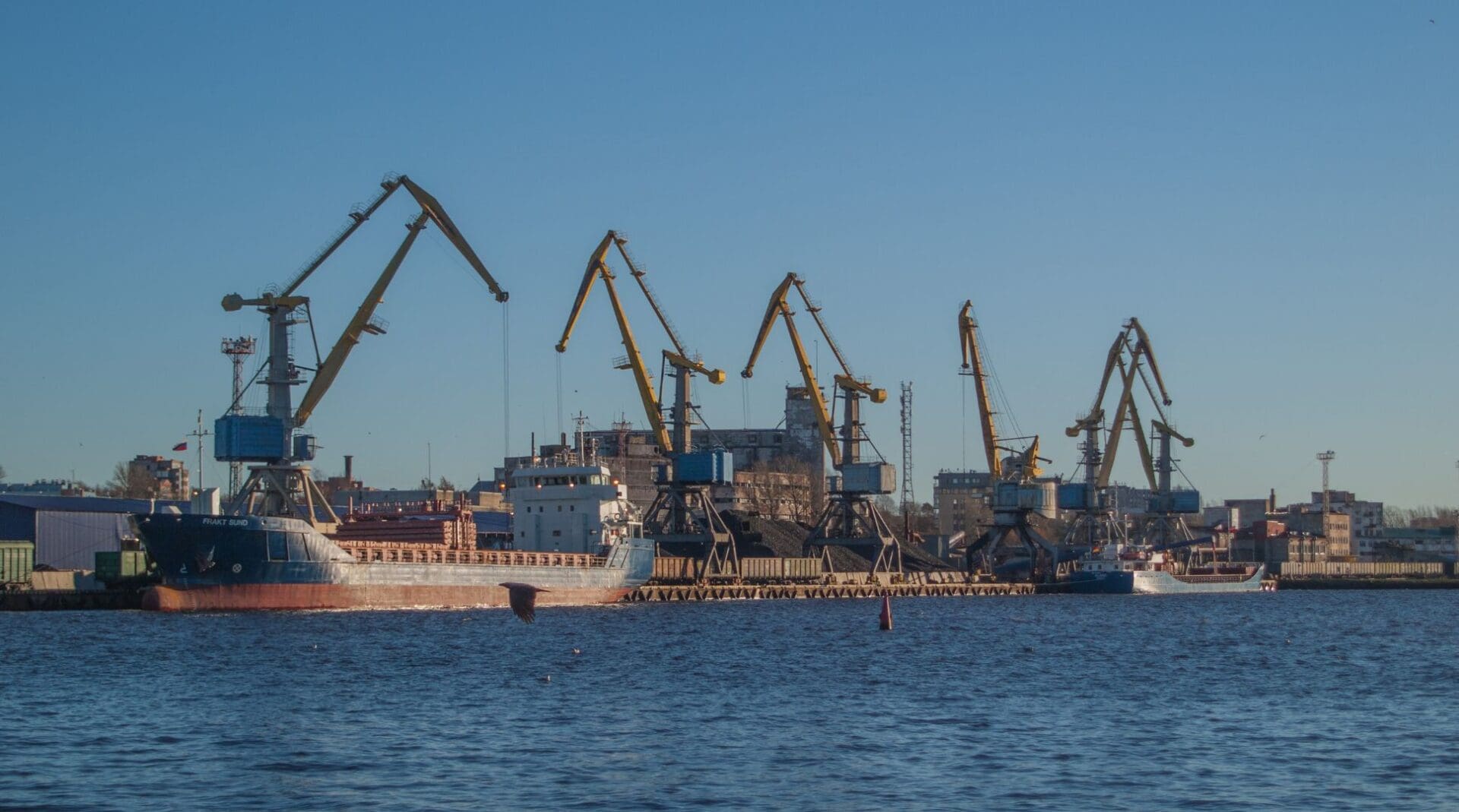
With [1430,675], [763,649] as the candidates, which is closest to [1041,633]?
[763,649]

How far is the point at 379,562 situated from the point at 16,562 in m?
24.3

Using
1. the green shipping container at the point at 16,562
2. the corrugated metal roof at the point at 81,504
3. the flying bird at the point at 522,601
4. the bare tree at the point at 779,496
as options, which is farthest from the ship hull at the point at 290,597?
the bare tree at the point at 779,496

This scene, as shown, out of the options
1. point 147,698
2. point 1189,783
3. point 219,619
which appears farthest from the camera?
point 219,619

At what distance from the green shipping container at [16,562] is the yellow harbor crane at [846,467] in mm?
45375

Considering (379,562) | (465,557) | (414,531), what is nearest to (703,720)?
(379,562)

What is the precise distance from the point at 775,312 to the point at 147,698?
78.1m

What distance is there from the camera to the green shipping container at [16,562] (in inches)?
3248

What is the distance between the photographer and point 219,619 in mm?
62938

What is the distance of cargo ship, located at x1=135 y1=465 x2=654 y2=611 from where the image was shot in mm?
65500

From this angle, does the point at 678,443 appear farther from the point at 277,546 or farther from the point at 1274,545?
the point at 1274,545

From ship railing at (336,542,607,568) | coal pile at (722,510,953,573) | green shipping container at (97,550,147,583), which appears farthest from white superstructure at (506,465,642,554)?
coal pile at (722,510,953,573)

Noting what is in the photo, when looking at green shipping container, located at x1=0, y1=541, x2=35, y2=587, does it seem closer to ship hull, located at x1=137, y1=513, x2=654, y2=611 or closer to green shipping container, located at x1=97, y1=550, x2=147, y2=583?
green shipping container, located at x1=97, y1=550, x2=147, y2=583

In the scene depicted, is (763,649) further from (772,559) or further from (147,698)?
(772,559)

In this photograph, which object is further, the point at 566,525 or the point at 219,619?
the point at 566,525
